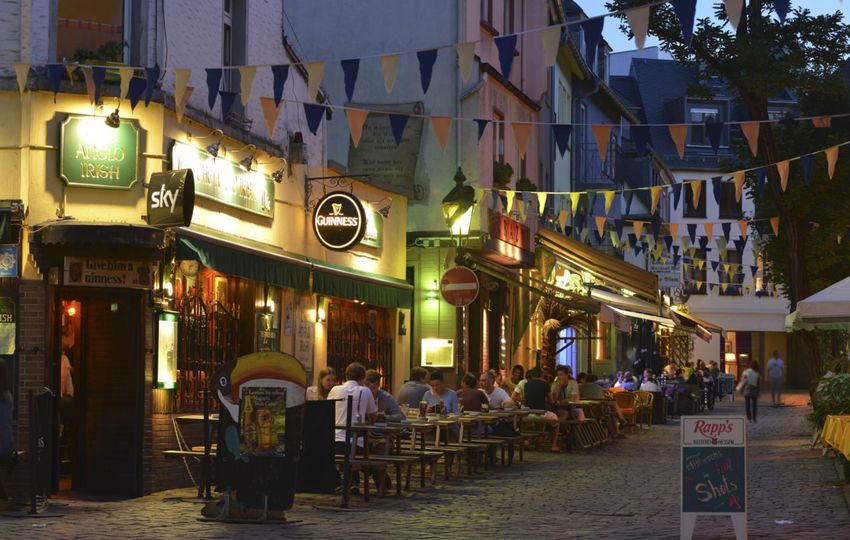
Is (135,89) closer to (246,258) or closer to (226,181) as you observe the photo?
(226,181)

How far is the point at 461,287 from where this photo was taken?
25.4 metres

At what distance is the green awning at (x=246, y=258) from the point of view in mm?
16078

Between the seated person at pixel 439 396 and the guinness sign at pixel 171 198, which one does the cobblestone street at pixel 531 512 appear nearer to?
the seated person at pixel 439 396

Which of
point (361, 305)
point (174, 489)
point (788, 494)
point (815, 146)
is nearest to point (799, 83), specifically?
point (815, 146)

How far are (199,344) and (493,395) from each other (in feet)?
19.9

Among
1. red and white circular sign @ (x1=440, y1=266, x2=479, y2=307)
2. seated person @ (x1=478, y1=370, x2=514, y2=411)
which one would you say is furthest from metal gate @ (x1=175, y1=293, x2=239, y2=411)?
red and white circular sign @ (x1=440, y1=266, x2=479, y2=307)

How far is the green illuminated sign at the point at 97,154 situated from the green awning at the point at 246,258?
902 mm

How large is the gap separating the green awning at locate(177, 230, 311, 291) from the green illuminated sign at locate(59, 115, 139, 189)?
35.5 inches

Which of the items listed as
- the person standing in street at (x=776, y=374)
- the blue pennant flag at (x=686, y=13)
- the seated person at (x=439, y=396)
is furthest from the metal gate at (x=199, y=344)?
the person standing in street at (x=776, y=374)

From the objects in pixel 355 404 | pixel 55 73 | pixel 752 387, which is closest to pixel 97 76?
pixel 55 73

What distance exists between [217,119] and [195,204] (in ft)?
4.32

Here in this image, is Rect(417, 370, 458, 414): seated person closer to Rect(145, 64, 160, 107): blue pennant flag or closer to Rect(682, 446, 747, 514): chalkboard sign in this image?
Rect(145, 64, 160, 107): blue pennant flag

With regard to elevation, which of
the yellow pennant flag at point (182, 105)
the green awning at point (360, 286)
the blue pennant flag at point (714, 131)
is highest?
the blue pennant flag at point (714, 131)

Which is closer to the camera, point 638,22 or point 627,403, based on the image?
point 638,22
